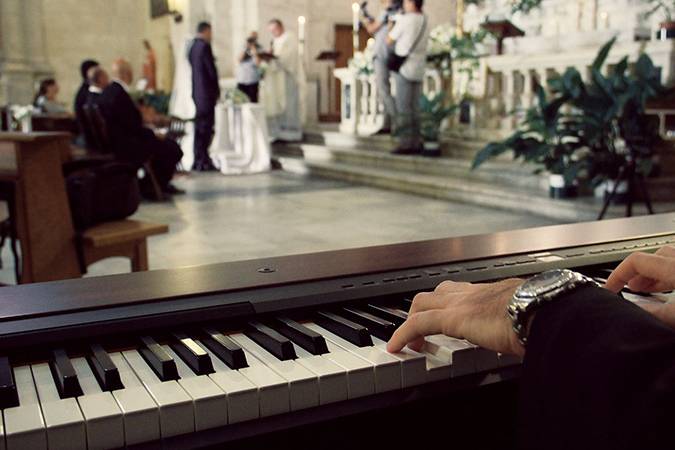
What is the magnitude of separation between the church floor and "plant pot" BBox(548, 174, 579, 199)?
392 millimetres

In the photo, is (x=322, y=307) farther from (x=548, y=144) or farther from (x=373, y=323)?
→ (x=548, y=144)

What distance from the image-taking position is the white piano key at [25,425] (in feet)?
2.43

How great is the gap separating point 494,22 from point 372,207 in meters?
2.78

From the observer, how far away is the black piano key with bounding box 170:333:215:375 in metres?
0.90

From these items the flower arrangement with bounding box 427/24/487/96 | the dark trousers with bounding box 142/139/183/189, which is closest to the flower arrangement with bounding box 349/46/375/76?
the flower arrangement with bounding box 427/24/487/96

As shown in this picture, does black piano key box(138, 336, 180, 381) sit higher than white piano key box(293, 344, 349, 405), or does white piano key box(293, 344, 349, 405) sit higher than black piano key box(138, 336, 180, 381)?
black piano key box(138, 336, 180, 381)

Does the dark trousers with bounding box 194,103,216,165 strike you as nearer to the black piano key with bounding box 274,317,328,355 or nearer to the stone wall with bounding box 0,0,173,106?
the stone wall with bounding box 0,0,173,106

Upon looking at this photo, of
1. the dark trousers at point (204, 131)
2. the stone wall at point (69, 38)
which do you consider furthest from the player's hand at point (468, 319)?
the stone wall at point (69, 38)

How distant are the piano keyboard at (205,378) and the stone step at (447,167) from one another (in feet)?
19.1

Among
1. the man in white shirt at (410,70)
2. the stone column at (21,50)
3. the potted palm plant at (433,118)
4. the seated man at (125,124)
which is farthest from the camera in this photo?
the stone column at (21,50)

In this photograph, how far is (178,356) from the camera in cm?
97

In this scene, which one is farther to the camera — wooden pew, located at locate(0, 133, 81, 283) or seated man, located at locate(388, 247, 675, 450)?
wooden pew, located at locate(0, 133, 81, 283)

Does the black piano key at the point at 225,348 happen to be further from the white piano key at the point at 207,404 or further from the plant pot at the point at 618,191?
the plant pot at the point at 618,191

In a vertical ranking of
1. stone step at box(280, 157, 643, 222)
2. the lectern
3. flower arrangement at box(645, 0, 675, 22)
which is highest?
flower arrangement at box(645, 0, 675, 22)
